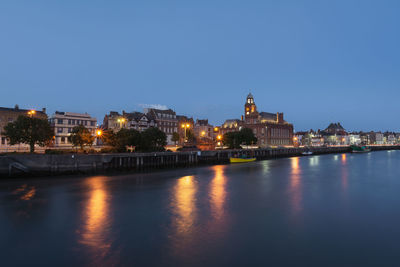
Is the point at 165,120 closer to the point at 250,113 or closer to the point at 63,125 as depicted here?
the point at 63,125

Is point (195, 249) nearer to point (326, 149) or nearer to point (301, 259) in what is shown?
point (301, 259)

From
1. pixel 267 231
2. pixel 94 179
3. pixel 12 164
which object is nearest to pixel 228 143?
pixel 94 179

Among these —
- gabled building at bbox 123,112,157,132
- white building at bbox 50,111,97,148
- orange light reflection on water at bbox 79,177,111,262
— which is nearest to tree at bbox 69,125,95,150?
white building at bbox 50,111,97,148

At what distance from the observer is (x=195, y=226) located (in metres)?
22.9

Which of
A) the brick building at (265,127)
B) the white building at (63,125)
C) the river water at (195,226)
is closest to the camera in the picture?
the river water at (195,226)

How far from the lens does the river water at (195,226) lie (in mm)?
16938

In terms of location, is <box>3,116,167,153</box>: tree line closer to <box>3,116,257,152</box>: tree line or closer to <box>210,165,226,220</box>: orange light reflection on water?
<box>3,116,257,152</box>: tree line

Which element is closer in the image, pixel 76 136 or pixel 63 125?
pixel 76 136

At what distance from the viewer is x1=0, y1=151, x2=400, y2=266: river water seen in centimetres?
1694

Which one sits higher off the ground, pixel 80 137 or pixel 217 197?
pixel 80 137

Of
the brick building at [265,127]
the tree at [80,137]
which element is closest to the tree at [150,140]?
the tree at [80,137]

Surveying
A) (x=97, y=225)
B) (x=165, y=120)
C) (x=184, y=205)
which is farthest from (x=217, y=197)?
(x=165, y=120)

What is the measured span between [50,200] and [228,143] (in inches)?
3439

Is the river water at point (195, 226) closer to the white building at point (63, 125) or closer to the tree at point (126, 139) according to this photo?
the tree at point (126, 139)
